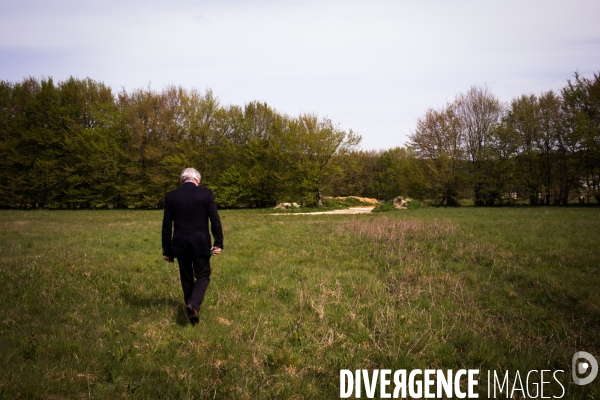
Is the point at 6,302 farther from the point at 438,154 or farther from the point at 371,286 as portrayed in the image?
the point at 438,154

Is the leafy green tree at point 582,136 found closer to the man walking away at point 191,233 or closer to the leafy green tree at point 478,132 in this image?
the leafy green tree at point 478,132

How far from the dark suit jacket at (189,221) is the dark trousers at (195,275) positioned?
120mm

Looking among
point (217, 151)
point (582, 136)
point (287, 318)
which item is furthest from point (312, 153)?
point (287, 318)

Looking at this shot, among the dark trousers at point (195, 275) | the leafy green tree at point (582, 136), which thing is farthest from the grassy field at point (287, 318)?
the leafy green tree at point (582, 136)

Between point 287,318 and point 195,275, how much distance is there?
61.5 inches

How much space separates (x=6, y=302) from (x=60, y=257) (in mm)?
4097

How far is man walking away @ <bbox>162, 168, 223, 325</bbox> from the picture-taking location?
5.47 meters

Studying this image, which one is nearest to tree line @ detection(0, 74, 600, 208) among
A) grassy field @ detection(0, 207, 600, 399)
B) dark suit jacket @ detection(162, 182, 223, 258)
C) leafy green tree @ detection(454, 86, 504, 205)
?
leafy green tree @ detection(454, 86, 504, 205)

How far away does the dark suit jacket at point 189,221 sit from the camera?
5473 millimetres

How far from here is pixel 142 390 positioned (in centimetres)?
362

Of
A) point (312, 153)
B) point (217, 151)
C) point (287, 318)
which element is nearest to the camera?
point (287, 318)

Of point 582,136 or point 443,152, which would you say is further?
point 443,152

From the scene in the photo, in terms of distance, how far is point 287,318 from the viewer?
18.8 feet

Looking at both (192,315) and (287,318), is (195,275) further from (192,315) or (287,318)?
(287,318)
